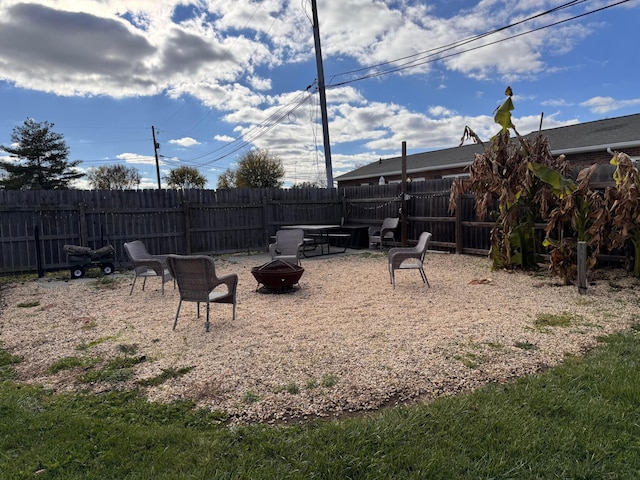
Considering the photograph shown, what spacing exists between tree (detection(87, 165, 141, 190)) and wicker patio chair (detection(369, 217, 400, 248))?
93.3 feet

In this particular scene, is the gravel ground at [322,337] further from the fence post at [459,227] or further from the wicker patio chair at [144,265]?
the fence post at [459,227]

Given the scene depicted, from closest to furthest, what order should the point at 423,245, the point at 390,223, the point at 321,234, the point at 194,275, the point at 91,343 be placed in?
the point at 91,343, the point at 194,275, the point at 423,245, the point at 321,234, the point at 390,223

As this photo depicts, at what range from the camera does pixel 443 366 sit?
3.32 m

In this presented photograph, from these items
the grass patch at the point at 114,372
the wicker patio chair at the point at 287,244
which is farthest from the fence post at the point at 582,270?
the grass patch at the point at 114,372

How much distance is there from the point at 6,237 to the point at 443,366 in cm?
956

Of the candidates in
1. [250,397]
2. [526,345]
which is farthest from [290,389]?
[526,345]

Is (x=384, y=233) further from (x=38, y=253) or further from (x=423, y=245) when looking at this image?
(x=38, y=253)

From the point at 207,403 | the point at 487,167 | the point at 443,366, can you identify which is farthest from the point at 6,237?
the point at 487,167

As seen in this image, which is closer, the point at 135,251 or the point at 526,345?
the point at 526,345

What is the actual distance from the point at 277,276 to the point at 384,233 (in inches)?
244

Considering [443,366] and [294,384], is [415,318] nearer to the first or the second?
[443,366]

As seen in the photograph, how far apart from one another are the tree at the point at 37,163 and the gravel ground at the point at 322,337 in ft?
98.2

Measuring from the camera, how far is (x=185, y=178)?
35.1 meters

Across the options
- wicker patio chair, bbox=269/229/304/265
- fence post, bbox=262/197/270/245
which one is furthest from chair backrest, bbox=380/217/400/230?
wicker patio chair, bbox=269/229/304/265
